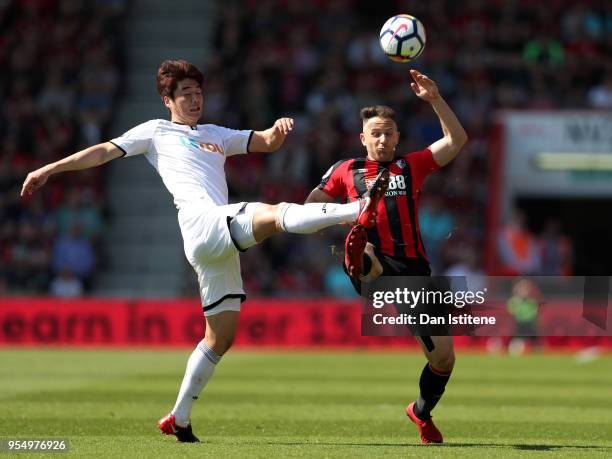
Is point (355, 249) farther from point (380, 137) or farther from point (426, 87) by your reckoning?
point (426, 87)

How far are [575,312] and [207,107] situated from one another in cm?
868

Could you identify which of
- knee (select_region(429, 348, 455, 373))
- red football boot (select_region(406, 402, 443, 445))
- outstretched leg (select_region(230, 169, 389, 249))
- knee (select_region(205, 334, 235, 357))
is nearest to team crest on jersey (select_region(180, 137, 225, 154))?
outstretched leg (select_region(230, 169, 389, 249))

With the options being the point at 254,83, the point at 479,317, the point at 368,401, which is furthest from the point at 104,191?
the point at 479,317

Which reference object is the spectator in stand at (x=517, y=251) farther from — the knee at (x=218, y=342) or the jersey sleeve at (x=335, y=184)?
the knee at (x=218, y=342)

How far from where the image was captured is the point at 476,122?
24.1 meters

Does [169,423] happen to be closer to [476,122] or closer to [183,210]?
[183,210]

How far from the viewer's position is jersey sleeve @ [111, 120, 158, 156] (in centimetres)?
880

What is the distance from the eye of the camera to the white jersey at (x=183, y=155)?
29.0 ft

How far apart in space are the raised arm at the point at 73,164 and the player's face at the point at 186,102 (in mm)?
580

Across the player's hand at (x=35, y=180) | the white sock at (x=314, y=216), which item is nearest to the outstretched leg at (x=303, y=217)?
the white sock at (x=314, y=216)

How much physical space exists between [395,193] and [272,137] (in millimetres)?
1008

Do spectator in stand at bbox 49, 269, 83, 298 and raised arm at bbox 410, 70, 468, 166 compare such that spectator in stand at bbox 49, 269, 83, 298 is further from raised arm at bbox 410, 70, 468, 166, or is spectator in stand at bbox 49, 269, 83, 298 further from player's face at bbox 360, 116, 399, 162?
raised arm at bbox 410, 70, 468, 166

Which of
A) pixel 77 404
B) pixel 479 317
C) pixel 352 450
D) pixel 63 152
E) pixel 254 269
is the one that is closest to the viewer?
pixel 352 450

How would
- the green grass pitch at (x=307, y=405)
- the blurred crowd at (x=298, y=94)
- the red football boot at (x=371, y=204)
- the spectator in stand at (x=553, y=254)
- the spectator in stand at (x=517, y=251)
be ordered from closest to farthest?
the red football boot at (x=371, y=204) → the green grass pitch at (x=307, y=405) → the spectator in stand at (x=517, y=251) → the spectator in stand at (x=553, y=254) → the blurred crowd at (x=298, y=94)
